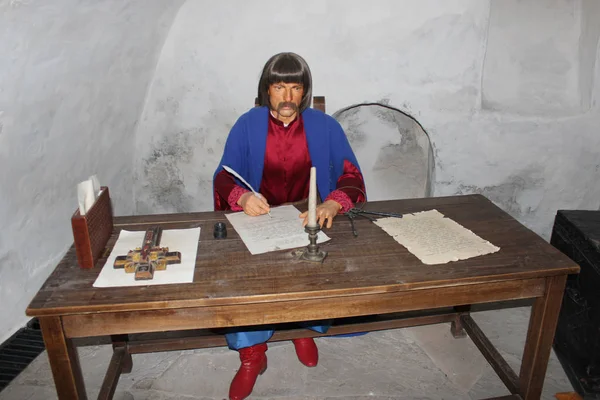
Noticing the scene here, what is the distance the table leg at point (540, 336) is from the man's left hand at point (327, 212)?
38.6 inches

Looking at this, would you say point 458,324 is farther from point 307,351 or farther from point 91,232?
point 91,232

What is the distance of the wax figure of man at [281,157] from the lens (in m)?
2.61

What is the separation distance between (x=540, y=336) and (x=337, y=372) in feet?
3.81

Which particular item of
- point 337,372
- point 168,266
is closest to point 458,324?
point 337,372

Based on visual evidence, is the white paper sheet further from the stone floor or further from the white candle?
the stone floor

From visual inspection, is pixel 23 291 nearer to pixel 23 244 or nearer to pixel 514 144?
pixel 23 244

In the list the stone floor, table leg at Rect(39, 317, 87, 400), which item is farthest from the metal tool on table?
table leg at Rect(39, 317, 87, 400)

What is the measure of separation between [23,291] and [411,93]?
9.75ft

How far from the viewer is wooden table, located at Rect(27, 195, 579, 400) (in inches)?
68.6

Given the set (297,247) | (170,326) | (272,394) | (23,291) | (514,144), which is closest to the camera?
(170,326)

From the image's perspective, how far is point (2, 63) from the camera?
2.19 meters

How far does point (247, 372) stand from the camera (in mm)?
2658

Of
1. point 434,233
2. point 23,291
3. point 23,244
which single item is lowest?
point 23,291

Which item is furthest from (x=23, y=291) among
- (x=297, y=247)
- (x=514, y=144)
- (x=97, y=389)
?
(x=514, y=144)
